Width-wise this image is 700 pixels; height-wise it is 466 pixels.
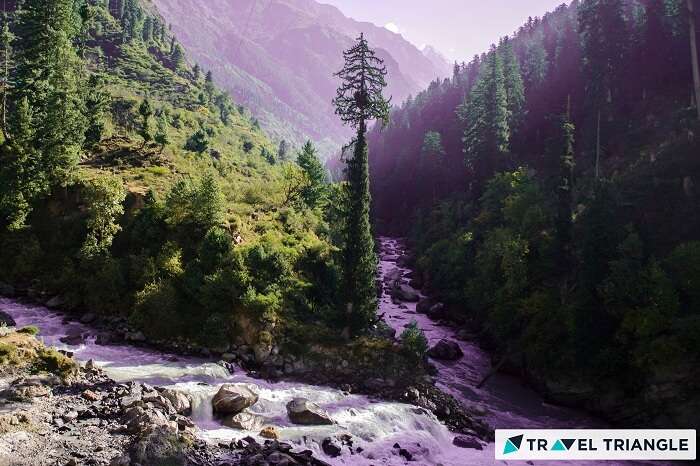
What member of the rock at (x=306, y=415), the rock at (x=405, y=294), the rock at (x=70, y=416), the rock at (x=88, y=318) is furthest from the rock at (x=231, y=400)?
the rock at (x=405, y=294)

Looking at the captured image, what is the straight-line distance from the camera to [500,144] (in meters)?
80.9

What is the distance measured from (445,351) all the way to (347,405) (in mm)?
17974

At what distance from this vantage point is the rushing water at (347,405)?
26594mm

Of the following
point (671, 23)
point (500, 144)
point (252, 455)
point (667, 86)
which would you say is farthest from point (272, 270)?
point (671, 23)

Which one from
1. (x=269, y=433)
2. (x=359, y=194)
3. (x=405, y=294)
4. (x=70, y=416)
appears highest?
(x=359, y=194)

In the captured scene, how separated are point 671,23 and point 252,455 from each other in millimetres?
89710

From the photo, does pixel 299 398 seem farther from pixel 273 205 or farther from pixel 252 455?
pixel 273 205

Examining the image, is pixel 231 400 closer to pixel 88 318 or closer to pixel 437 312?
pixel 88 318

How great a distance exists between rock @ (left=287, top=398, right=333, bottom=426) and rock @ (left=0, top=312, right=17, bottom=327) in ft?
73.7

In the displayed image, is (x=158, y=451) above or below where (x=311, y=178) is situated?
below

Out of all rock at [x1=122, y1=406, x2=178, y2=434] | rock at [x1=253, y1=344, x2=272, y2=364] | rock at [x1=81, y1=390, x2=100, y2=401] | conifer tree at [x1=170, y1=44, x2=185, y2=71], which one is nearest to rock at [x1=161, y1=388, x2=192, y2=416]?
rock at [x1=122, y1=406, x2=178, y2=434]

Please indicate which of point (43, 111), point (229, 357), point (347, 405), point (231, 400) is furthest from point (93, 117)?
point (347, 405)

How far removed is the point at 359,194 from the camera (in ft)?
127

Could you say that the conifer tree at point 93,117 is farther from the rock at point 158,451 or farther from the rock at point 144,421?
the rock at point 158,451
